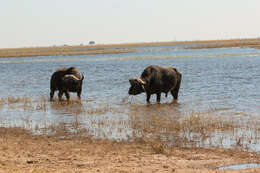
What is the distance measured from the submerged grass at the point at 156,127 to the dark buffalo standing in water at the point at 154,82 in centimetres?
130

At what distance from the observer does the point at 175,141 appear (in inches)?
418

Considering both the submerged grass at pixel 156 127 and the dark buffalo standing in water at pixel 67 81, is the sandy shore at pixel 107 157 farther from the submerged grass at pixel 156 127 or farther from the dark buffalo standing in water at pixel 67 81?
the dark buffalo standing in water at pixel 67 81

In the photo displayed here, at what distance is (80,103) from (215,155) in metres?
10.8

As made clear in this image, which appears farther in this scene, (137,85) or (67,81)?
(67,81)

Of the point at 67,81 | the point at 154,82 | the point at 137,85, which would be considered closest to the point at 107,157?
the point at 137,85

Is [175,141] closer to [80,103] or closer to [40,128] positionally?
[40,128]

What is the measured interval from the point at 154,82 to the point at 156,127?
20.1ft

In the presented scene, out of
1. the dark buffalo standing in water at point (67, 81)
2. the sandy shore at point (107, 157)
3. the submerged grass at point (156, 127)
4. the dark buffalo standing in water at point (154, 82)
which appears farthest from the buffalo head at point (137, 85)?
the sandy shore at point (107, 157)

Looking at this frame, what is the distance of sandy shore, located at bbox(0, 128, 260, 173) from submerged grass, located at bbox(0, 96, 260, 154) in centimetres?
42

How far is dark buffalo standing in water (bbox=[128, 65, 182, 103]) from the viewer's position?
60.2 feet

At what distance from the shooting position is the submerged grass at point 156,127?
10.5 meters

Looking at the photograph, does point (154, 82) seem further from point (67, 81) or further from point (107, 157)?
point (107, 157)

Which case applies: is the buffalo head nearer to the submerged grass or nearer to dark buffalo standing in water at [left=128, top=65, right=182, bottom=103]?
dark buffalo standing in water at [left=128, top=65, right=182, bottom=103]

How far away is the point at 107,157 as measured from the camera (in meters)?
9.03
